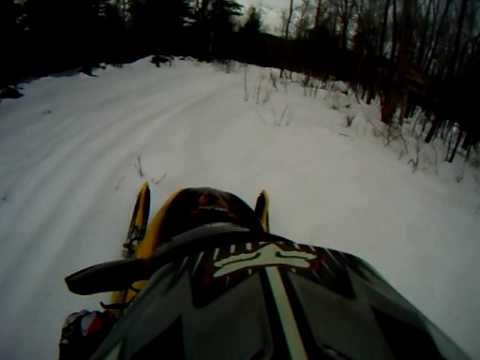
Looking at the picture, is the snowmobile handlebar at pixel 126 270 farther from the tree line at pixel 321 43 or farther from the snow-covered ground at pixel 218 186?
the tree line at pixel 321 43

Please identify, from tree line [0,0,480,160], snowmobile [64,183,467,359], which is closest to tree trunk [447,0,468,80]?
tree line [0,0,480,160]

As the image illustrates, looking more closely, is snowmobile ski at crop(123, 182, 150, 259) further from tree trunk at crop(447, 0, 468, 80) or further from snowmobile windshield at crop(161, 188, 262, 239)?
tree trunk at crop(447, 0, 468, 80)

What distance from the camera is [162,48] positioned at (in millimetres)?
15641

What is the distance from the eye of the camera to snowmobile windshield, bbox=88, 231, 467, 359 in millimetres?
469

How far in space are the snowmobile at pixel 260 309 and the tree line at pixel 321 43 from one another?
15.8 feet

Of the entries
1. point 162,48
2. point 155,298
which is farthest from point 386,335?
point 162,48

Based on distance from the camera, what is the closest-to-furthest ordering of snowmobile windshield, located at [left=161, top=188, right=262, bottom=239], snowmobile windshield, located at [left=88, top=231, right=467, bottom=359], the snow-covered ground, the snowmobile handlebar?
1. snowmobile windshield, located at [left=88, top=231, right=467, bottom=359]
2. the snowmobile handlebar
3. snowmobile windshield, located at [left=161, top=188, right=262, bottom=239]
4. the snow-covered ground

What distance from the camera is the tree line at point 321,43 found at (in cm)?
Answer: 547

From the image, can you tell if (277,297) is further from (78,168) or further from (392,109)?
(392,109)

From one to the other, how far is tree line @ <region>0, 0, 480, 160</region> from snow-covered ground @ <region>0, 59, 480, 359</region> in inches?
91.1

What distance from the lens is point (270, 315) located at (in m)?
0.50

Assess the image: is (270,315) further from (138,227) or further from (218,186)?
(218,186)

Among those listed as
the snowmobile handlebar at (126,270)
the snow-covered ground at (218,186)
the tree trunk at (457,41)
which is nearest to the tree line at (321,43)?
the tree trunk at (457,41)

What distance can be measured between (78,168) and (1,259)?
97cm
